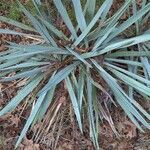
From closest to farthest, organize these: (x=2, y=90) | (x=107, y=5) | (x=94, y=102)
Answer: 1. (x=107, y=5)
2. (x=94, y=102)
3. (x=2, y=90)

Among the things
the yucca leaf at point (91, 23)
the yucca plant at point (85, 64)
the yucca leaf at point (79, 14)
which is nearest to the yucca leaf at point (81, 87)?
the yucca plant at point (85, 64)

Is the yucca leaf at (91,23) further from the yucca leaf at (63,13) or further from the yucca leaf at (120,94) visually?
the yucca leaf at (120,94)

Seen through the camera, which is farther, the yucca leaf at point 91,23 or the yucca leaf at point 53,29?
the yucca leaf at point 53,29

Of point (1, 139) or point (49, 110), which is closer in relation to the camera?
point (49, 110)

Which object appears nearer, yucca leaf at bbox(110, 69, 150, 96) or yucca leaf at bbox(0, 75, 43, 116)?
yucca leaf at bbox(110, 69, 150, 96)

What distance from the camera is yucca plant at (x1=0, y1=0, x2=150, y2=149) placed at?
8.80ft

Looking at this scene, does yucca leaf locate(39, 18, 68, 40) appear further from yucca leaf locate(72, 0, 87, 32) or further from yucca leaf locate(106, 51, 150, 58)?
yucca leaf locate(106, 51, 150, 58)

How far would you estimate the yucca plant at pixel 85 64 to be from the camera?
2.68 meters

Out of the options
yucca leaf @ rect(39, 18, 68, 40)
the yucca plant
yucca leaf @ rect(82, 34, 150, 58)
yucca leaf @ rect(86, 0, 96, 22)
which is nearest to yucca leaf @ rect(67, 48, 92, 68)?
the yucca plant

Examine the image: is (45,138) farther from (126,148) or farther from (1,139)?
(126,148)

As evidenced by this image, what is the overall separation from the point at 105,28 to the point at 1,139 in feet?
5.07

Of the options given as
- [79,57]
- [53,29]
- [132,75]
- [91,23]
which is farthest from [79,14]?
[132,75]

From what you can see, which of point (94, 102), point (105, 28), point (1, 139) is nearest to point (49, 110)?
point (94, 102)

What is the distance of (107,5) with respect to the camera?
8.90ft
